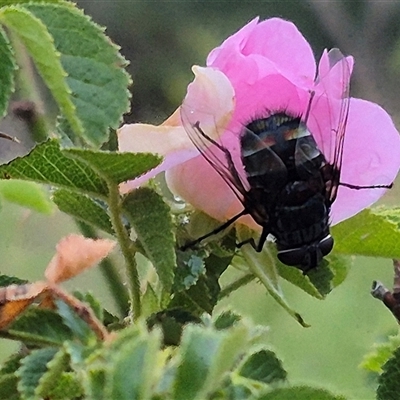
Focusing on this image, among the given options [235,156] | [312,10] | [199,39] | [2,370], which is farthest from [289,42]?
[199,39]

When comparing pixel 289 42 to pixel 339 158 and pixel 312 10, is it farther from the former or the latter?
pixel 312 10

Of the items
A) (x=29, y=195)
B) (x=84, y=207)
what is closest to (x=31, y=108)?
(x=29, y=195)

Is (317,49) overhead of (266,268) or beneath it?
overhead

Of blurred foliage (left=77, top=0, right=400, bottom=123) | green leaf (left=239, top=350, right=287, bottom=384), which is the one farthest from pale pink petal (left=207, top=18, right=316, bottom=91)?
blurred foliage (left=77, top=0, right=400, bottom=123)

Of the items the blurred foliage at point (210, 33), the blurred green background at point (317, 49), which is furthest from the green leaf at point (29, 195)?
the blurred foliage at point (210, 33)

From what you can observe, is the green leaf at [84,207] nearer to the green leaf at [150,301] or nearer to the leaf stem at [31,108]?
the green leaf at [150,301]

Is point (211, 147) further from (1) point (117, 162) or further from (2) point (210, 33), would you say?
(2) point (210, 33)

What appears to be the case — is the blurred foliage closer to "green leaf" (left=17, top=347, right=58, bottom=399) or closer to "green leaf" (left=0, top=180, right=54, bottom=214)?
"green leaf" (left=0, top=180, right=54, bottom=214)

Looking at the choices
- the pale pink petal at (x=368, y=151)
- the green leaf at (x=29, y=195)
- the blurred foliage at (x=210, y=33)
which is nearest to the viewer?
the pale pink petal at (x=368, y=151)
